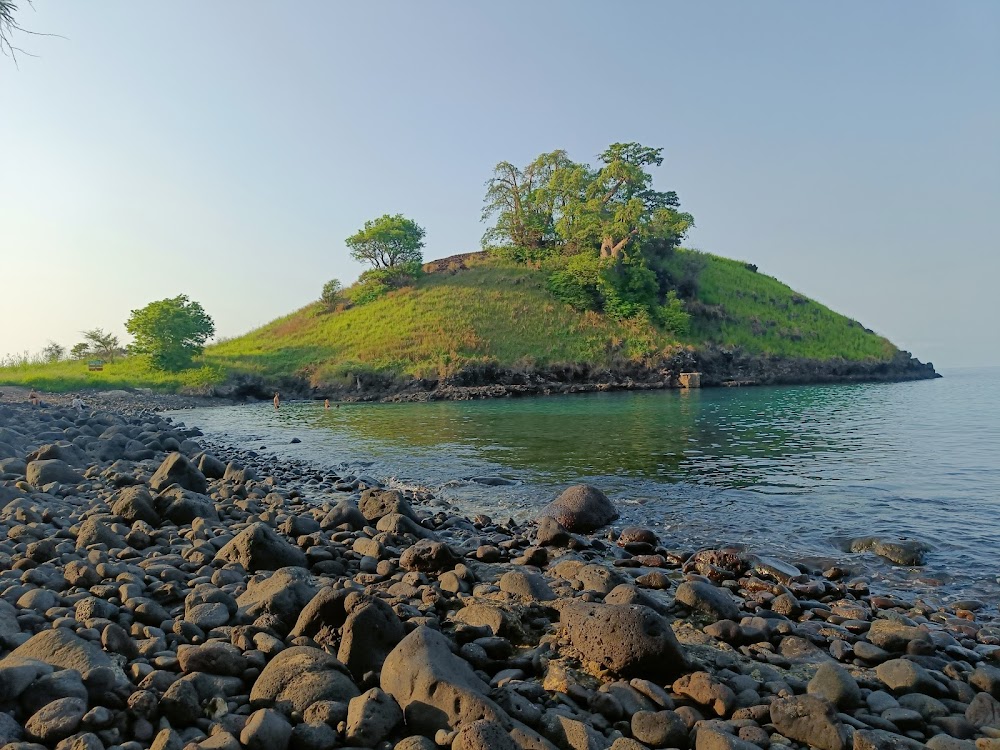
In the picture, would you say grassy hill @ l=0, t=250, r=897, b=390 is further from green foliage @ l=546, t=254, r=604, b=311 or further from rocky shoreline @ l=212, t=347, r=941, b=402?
green foliage @ l=546, t=254, r=604, b=311

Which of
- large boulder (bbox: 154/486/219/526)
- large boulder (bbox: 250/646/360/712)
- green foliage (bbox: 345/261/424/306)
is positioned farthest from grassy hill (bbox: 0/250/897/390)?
large boulder (bbox: 250/646/360/712)

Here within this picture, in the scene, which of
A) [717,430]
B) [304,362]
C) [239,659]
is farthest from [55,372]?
[239,659]

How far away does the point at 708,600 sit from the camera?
6168mm

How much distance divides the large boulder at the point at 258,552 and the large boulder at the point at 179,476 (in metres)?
4.35

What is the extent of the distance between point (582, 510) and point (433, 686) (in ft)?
22.6

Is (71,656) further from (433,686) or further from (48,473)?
(48,473)

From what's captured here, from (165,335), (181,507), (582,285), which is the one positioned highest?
(582,285)

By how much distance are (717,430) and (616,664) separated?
20168mm

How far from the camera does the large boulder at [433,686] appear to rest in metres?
3.65

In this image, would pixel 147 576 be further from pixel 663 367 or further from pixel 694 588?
pixel 663 367

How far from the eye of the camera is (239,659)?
425 cm

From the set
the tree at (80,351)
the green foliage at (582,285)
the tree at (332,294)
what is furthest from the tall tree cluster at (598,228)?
the tree at (80,351)

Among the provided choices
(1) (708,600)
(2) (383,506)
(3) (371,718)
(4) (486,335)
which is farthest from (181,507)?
(4) (486,335)

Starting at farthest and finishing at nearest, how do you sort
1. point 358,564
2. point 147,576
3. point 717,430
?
point 717,430, point 358,564, point 147,576
